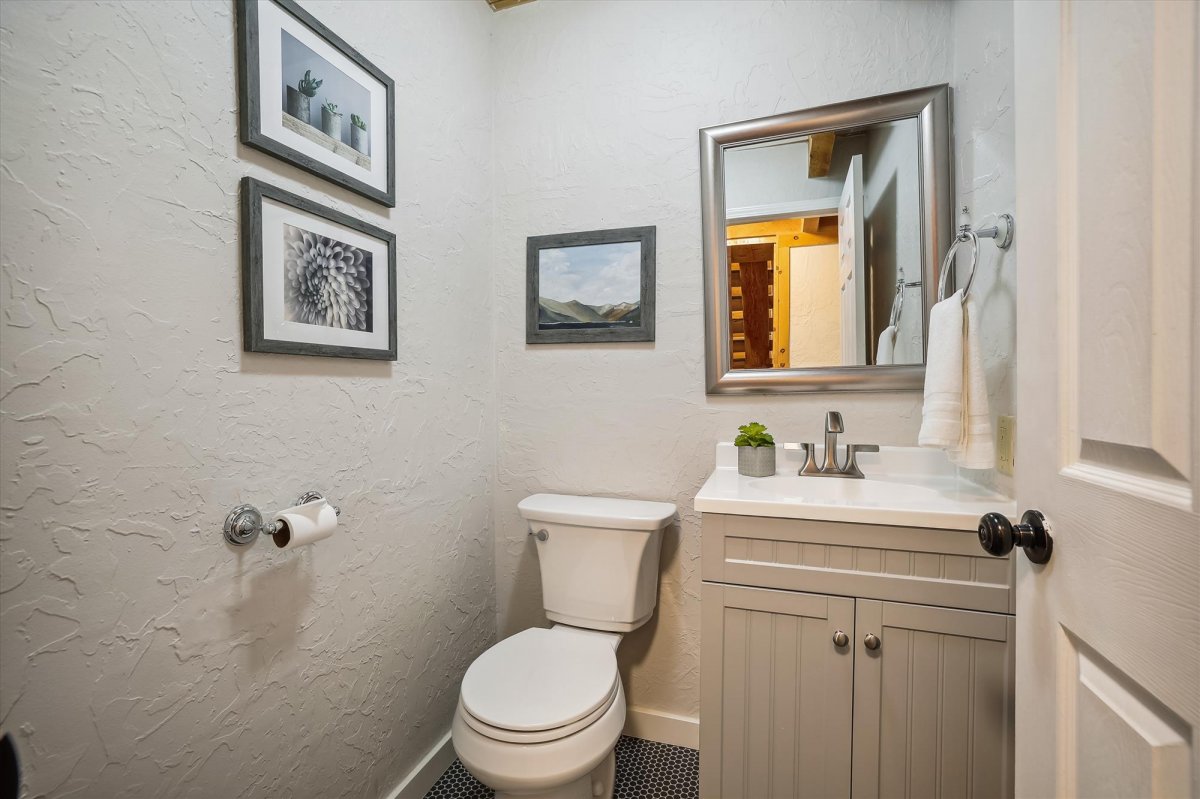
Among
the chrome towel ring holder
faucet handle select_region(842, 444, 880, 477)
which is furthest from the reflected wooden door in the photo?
the chrome towel ring holder

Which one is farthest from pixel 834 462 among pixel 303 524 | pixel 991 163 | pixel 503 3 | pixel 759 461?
pixel 503 3

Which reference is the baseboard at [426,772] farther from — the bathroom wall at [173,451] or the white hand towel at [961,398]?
the white hand towel at [961,398]

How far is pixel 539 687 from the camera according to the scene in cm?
116

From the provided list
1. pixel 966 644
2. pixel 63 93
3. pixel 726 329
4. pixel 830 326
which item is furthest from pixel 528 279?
pixel 966 644

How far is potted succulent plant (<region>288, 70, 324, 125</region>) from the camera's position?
1025 millimetres

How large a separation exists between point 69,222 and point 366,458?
0.67 m

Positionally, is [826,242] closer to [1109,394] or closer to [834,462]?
[834,462]

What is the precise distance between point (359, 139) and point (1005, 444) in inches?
63.4

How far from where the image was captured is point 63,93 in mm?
711

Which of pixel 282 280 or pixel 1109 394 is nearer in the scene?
pixel 1109 394

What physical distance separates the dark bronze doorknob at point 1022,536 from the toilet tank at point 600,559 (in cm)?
88

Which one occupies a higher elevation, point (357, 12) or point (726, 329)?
point (357, 12)

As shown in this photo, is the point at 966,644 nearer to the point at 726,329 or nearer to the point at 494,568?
the point at 726,329

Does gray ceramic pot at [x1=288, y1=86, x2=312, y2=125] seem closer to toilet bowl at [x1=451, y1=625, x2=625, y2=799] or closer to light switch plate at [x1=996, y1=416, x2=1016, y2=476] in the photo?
toilet bowl at [x1=451, y1=625, x2=625, y2=799]
